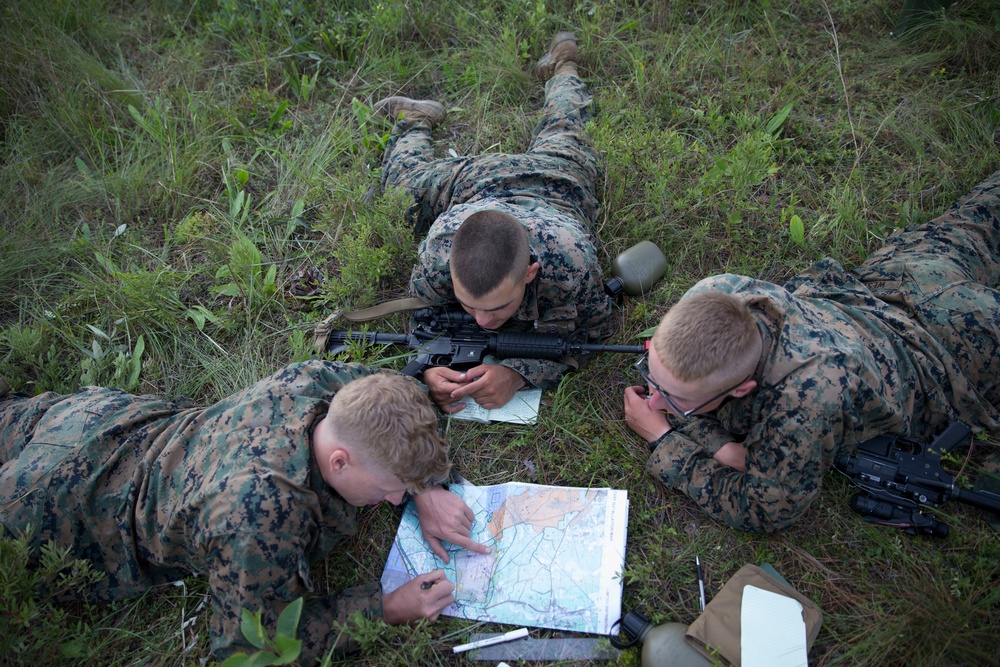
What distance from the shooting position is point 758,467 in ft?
10.4

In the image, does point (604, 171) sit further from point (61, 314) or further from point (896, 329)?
point (61, 314)

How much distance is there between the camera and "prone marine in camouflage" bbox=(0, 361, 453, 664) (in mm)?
2812

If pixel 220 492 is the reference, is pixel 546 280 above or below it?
above

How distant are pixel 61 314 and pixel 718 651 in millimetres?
5159

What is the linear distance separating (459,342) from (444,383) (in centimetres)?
32

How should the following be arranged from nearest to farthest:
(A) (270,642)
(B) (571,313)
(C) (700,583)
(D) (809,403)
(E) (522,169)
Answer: (A) (270,642) → (D) (809,403) → (C) (700,583) → (B) (571,313) → (E) (522,169)

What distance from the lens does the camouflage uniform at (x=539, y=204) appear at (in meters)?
3.93

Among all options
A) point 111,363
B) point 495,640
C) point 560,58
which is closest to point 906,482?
point 495,640

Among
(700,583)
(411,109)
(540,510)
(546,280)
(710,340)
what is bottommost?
(700,583)

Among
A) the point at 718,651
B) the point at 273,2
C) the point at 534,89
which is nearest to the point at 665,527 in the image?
the point at 718,651

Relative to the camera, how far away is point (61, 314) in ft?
15.3

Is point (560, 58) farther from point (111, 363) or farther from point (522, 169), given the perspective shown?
point (111, 363)

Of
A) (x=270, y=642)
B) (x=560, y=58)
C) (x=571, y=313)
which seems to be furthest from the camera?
(x=560, y=58)

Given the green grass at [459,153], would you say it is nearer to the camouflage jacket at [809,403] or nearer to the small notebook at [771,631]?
the small notebook at [771,631]
